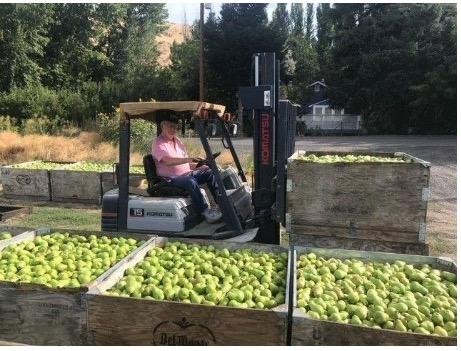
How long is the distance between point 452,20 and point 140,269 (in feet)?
124

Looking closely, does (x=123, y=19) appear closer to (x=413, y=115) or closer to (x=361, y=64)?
(x=361, y=64)

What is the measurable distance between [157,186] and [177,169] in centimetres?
33

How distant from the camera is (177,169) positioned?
5949 mm

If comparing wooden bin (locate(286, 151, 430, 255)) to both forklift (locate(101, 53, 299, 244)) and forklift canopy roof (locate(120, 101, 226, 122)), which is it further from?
forklift canopy roof (locate(120, 101, 226, 122))

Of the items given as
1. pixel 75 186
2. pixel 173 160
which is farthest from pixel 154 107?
pixel 75 186

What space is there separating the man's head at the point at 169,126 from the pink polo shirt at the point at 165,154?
7 centimetres

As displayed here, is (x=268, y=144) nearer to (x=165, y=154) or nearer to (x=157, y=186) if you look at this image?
(x=165, y=154)

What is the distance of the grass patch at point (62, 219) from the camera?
8.99m

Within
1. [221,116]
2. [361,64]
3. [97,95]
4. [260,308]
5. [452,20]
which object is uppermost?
[452,20]

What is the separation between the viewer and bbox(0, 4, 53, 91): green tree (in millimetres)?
34406

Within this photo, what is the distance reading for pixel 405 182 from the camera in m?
5.74

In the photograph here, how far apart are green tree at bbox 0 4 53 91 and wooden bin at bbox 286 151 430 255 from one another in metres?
33.2

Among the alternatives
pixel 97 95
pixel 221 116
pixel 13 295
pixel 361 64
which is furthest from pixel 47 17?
pixel 13 295

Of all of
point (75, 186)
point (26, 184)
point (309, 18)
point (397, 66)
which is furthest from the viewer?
point (309, 18)
